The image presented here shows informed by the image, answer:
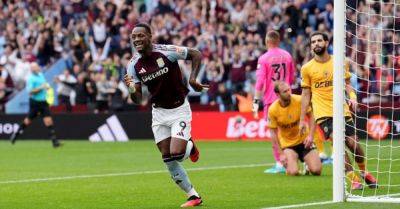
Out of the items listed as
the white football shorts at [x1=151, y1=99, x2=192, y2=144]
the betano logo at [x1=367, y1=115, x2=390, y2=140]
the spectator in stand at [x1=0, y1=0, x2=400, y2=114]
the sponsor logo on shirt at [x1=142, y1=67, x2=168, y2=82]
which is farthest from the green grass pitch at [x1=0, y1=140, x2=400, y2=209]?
the spectator in stand at [x1=0, y1=0, x2=400, y2=114]

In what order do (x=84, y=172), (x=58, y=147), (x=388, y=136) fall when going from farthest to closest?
(x=58, y=147) → (x=388, y=136) → (x=84, y=172)

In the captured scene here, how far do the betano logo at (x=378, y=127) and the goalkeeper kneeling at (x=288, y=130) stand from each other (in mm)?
8515

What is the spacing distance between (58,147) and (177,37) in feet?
24.2

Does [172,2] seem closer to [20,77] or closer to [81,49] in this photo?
[81,49]

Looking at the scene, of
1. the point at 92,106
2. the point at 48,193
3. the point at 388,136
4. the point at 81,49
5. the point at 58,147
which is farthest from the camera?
the point at 81,49

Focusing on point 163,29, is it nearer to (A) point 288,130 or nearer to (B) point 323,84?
(A) point 288,130

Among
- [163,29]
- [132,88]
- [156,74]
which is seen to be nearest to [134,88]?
[132,88]

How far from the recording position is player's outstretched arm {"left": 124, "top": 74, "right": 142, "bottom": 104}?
461 inches

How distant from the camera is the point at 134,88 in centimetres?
1176

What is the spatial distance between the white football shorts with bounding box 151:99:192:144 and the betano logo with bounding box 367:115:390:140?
13.8 m

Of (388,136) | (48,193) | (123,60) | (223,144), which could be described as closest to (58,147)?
(223,144)

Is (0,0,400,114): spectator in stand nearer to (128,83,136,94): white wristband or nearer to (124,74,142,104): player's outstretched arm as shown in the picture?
(124,74,142,104): player's outstretched arm

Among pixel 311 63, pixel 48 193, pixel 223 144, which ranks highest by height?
pixel 311 63

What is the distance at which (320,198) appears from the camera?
41.3ft
